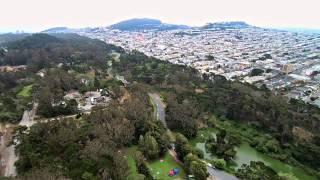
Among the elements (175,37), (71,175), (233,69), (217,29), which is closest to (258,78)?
(233,69)

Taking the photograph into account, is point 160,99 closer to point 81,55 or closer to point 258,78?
point 258,78

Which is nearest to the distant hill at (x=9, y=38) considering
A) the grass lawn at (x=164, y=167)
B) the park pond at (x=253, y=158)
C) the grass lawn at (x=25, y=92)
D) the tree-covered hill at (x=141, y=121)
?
the tree-covered hill at (x=141, y=121)

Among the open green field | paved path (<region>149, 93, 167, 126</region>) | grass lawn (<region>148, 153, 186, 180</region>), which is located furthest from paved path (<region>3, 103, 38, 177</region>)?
paved path (<region>149, 93, 167, 126</region>)

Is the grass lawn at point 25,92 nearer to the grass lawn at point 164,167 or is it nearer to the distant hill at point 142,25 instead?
the grass lawn at point 164,167

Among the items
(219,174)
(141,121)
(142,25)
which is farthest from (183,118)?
(142,25)

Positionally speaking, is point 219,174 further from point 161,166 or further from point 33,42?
point 33,42

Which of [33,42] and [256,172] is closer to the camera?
[256,172]

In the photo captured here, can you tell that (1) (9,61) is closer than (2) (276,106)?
No
